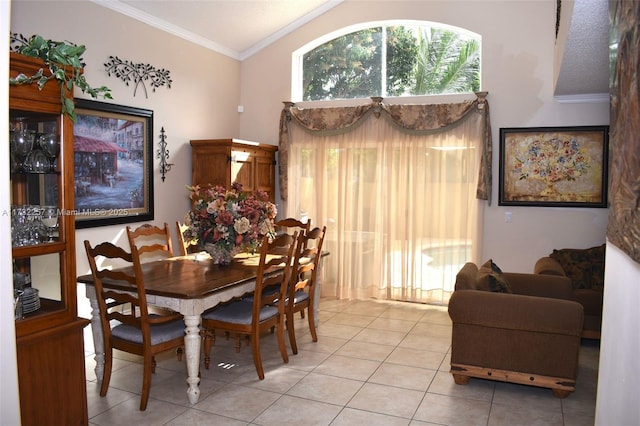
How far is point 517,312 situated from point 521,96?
3.01 meters

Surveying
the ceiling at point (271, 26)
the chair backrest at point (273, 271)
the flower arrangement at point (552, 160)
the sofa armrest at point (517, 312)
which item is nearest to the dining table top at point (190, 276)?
the chair backrest at point (273, 271)

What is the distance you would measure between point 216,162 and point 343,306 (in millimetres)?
2252

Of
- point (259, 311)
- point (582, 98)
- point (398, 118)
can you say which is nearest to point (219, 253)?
point (259, 311)

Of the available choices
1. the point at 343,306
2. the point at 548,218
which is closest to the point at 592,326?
the point at 548,218

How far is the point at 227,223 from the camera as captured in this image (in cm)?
390

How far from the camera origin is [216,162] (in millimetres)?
5852

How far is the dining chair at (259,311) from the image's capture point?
143 inches

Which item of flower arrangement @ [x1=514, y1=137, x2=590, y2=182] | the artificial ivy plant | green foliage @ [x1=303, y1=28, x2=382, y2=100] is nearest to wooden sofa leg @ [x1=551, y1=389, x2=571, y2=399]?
flower arrangement @ [x1=514, y1=137, x2=590, y2=182]

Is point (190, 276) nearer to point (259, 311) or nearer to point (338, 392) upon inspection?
point (259, 311)

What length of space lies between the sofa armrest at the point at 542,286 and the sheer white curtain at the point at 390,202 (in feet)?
4.19

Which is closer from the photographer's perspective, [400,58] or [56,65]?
[56,65]

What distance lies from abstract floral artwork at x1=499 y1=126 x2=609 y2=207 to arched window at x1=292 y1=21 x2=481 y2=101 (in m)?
0.88

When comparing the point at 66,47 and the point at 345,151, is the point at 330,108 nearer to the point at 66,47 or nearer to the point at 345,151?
the point at 345,151

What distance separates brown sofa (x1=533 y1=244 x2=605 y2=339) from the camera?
14.7 ft
